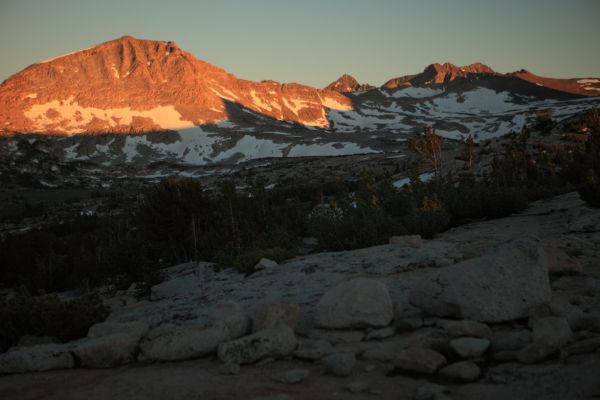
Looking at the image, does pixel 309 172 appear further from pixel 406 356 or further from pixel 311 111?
pixel 311 111

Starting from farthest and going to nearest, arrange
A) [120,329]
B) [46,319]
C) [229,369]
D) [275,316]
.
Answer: [46,319] → [120,329] → [275,316] → [229,369]

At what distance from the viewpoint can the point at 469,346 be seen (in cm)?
527

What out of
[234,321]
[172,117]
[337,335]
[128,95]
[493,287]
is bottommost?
[337,335]

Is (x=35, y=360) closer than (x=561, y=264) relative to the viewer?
Yes

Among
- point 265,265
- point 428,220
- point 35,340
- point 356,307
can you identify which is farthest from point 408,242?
point 35,340

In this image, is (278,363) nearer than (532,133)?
Yes

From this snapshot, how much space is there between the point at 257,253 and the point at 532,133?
154 ft

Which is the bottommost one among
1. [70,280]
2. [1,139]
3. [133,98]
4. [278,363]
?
[70,280]

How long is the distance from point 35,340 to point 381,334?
527 centimetres

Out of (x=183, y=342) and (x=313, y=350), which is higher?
(x=183, y=342)

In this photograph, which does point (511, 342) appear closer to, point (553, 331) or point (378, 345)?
point (553, 331)

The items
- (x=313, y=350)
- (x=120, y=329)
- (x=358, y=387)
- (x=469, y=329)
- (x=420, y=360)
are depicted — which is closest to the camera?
(x=358, y=387)

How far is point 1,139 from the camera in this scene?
108 meters

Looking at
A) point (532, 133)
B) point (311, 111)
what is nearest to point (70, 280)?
point (532, 133)
